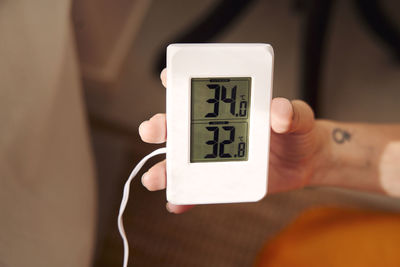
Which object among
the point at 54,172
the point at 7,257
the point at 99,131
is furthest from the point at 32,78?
the point at 99,131

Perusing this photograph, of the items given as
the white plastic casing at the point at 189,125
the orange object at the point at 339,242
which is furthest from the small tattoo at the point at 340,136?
the white plastic casing at the point at 189,125

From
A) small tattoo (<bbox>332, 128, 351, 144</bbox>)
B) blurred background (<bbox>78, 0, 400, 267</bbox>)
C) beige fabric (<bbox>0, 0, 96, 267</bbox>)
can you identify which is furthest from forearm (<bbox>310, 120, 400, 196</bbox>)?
beige fabric (<bbox>0, 0, 96, 267</bbox>)

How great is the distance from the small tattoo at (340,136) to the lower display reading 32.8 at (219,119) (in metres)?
0.32

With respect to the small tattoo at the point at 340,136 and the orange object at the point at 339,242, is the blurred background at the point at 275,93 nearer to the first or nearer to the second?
the orange object at the point at 339,242

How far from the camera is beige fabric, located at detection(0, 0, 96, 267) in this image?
2.09ft

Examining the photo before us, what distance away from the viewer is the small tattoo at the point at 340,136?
922 millimetres

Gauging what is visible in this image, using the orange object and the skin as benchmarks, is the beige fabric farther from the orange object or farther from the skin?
the orange object

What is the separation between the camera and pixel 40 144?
2.44 feet

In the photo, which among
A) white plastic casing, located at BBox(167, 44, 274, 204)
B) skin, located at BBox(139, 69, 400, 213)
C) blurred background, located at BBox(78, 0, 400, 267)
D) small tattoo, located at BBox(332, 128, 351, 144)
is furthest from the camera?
blurred background, located at BBox(78, 0, 400, 267)

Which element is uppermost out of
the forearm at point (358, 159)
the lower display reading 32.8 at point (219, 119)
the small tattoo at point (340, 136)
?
the lower display reading 32.8 at point (219, 119)

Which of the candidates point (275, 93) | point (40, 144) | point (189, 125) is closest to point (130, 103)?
point (275, 93)

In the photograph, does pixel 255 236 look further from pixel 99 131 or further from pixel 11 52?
pixel 11 52

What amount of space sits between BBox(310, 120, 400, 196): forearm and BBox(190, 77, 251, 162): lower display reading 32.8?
29cm

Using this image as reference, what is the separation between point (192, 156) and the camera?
0.68 meters
